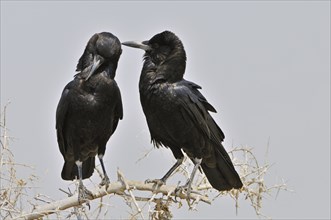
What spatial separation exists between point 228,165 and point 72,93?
1483 millimetres

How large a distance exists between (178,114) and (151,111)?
9.1 inches

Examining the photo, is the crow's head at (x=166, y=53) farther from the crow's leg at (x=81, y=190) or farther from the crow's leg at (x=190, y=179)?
the crow's leg at (x=81, y=190)

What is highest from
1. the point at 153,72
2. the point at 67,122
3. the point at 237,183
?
the point at 153,72

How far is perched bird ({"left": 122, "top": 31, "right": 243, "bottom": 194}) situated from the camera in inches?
225

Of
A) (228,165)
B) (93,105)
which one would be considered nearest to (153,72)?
(93,105)

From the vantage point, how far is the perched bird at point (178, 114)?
18.8 ft

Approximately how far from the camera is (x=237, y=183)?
234 inches

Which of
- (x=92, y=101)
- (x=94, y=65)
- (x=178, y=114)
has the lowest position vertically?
(x=178, y=114)

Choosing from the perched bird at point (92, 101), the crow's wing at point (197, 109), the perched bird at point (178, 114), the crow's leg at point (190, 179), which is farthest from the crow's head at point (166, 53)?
the crow's leg at point (190, 179)

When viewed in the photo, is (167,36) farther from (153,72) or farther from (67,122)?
(67,122)

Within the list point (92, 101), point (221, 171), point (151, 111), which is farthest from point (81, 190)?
point (221, 171)

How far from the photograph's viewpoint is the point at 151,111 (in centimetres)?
570

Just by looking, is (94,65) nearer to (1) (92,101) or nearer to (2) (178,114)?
(1) (92,101)

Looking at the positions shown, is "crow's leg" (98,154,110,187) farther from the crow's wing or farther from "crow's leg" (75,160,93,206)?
the crow's wing
